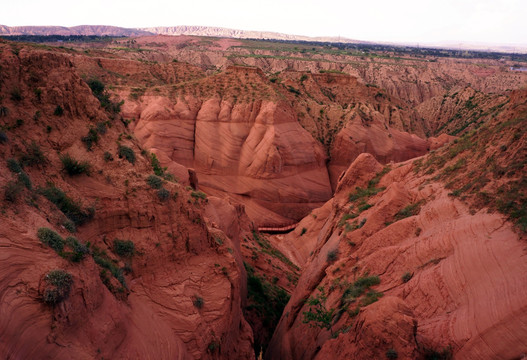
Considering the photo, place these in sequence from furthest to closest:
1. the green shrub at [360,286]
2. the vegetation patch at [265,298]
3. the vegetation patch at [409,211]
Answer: the vegetation patch at [265,298] < the vegetation patch at [409,211] < the green shrub at [360,286]

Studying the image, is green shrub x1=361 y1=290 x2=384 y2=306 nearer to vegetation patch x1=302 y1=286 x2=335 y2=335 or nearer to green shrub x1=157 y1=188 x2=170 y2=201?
vegetation patch x1=302 y1=286 x2=335 y2=335

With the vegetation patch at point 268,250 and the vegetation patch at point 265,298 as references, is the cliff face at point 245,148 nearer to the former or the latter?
the vegetation patch at point 268,250

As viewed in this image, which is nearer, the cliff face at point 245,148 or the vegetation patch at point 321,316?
the vegetation patch at point 321,316

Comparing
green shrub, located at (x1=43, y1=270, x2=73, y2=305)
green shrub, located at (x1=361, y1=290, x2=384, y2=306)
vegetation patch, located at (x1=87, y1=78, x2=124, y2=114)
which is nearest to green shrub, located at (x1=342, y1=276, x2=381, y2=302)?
green shrub, located at (x1=361, y1=290, x2=384, y2=306)

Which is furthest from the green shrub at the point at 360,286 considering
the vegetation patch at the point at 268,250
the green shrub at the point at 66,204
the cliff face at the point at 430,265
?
the vegetation patch at the point at 268,250

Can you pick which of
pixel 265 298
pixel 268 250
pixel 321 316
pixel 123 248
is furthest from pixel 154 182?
pixel 268 250

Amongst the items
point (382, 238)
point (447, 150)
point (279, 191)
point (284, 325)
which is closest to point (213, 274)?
point (284, 325)

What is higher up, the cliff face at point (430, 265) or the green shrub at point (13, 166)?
the green shrub at point (13, 166)
